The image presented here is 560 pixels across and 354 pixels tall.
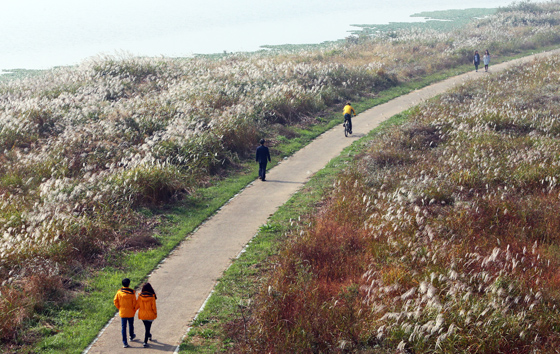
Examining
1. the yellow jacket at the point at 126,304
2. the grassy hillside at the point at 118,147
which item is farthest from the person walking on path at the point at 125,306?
the grassy hillside at the point at 118,147

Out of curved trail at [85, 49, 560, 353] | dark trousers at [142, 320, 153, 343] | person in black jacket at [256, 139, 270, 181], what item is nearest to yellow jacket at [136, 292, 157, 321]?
dark trousers at [142, 320, 153, 343]

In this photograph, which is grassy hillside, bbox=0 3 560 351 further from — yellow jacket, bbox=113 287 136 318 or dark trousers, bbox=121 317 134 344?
yellow jacket, bbox=113 287 136 318

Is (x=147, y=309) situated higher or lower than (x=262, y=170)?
lower

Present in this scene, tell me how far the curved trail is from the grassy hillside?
691mm

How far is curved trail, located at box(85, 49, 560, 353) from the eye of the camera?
10.2 m

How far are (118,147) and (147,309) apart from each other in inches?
478

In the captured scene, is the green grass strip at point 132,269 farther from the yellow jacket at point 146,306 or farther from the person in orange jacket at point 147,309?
the yellow jacket at point 146,306

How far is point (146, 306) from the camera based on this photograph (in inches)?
381

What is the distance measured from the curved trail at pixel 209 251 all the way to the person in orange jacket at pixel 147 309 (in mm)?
334

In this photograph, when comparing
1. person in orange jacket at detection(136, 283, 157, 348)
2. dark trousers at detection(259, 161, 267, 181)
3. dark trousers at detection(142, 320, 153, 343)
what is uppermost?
dark trousers at detection(259, 161, 267, 181)

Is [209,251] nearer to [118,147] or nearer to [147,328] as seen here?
[147,328]

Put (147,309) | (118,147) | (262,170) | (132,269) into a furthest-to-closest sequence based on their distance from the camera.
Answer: (118,147) < (262,170) < (132,269) < (147,309)

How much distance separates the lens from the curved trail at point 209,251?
10164mm

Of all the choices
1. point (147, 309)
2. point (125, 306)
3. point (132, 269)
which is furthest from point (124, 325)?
point (132, 269)
